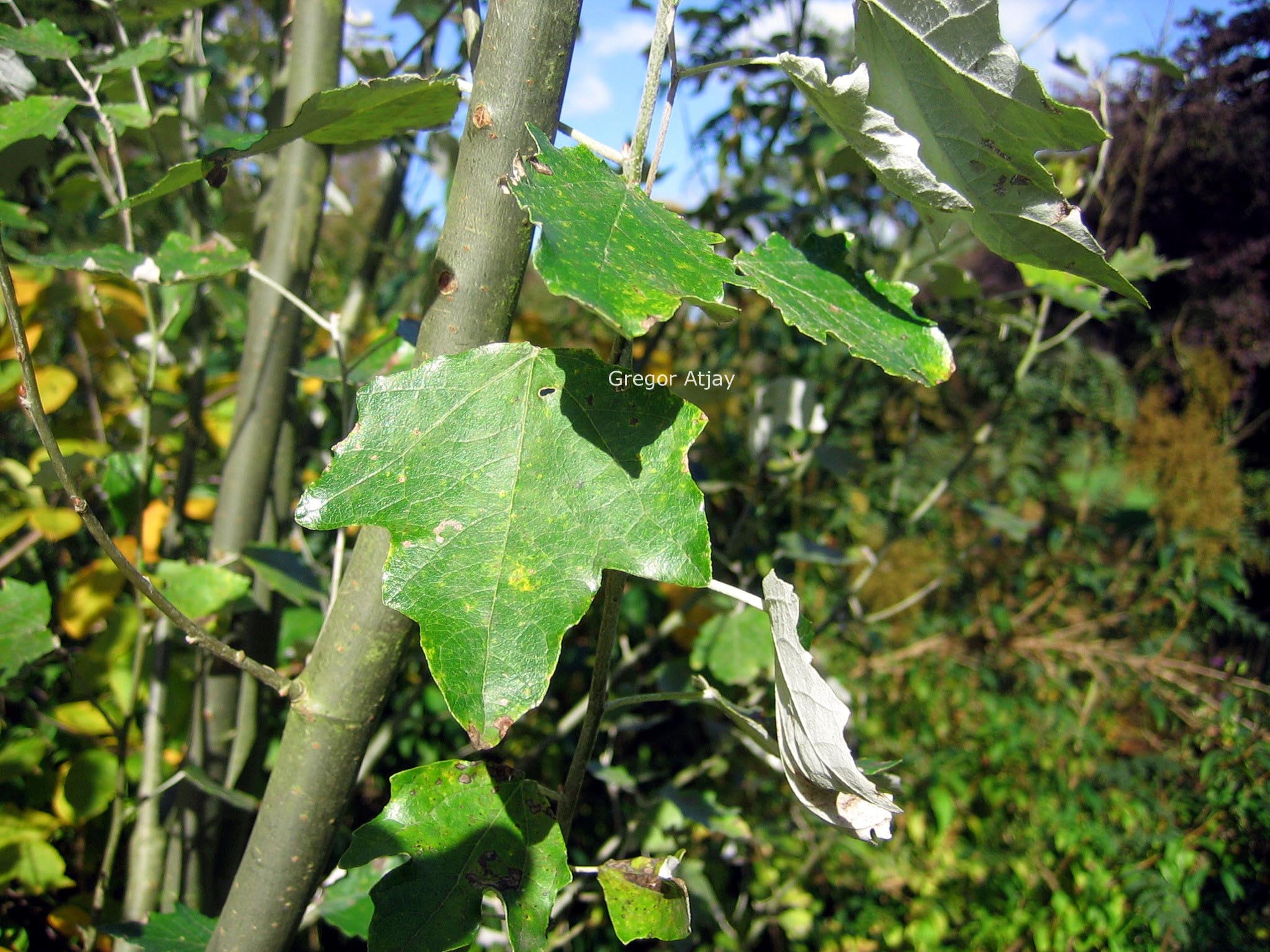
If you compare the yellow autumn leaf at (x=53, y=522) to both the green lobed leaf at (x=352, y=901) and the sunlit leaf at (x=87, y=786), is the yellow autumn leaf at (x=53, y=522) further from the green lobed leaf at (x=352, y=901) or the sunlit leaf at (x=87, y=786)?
the green lobed leaf at (x=352, y=901)

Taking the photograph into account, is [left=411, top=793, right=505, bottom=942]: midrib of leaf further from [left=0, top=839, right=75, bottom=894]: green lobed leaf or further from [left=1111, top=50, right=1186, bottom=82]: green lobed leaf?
[left=1111, top=50, right=1186, bottom=82]: green lobed leaf

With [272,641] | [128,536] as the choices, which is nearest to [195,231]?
[128,536]

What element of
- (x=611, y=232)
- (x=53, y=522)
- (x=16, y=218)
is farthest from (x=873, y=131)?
(x=53, y=522)

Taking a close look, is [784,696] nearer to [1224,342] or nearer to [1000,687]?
[1000,687]

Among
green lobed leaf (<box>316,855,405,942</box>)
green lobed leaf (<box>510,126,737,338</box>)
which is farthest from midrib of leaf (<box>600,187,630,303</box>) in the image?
green lobed leaf (<box>316,855,405,942</box>)

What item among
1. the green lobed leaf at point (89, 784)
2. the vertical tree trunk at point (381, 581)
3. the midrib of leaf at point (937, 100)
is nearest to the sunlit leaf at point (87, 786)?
the green lobed leaf at point (89, 784)

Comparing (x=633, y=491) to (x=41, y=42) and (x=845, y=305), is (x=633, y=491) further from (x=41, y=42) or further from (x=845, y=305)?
(x=41, y=42)
